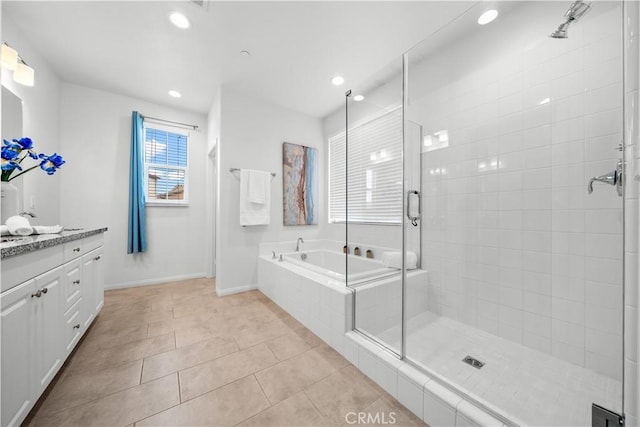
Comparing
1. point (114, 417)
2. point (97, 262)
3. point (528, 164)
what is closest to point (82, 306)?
point (97, 262)

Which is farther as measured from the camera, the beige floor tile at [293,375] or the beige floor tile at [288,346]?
the beige floor tile at [288,346]

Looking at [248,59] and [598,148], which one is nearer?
[598,148]

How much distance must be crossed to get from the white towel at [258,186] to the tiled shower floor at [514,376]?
2123 mm

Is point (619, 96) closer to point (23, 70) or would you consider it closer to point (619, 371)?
point (619, 371)

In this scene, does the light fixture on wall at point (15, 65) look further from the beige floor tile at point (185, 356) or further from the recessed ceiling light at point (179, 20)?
the beige floor tile at point (185, 356)

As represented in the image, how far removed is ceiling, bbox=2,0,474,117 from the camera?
1.77 metres

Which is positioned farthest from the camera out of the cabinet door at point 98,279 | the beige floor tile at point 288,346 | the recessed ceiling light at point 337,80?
the recessed ceiling light at point 337,80

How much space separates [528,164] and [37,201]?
429 cm

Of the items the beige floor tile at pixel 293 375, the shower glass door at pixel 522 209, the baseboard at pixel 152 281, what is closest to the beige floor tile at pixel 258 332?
the beige floor tile at pixel 293 375

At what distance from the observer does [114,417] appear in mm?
1141

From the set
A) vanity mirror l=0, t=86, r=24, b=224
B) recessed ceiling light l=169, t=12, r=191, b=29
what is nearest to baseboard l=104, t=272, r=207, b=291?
vanity mirror l=0, t=86, r=24, b=224

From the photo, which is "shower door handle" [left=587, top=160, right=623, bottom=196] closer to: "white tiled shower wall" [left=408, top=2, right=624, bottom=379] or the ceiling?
"white tiled shower wall" [left=408, top=2, right=624, bottom=379]

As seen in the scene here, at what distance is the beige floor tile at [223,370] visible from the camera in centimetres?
135

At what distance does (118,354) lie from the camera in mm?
1648
